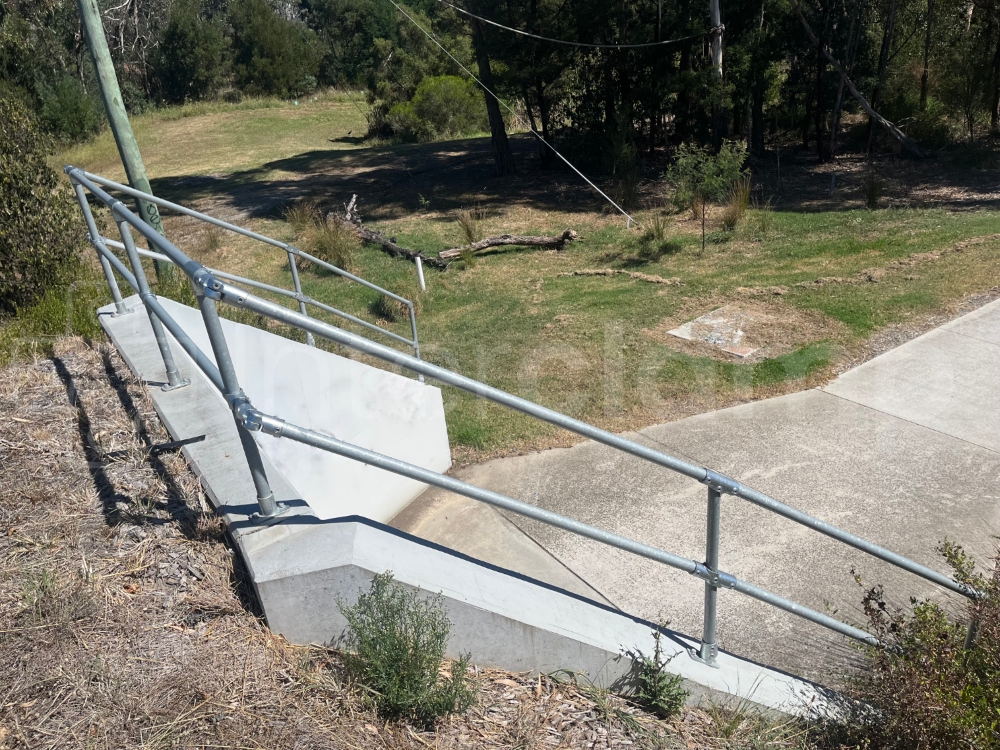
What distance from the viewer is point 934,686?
2.63 m

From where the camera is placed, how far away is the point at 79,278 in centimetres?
669

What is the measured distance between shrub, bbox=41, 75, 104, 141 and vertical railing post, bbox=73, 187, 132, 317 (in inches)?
942

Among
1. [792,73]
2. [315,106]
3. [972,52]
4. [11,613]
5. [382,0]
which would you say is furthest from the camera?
[382,0]

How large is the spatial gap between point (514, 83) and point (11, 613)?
638 inches

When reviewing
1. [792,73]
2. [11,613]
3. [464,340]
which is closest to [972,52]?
[792,73]

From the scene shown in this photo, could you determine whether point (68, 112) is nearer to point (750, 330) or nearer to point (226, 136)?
point (226, 136)

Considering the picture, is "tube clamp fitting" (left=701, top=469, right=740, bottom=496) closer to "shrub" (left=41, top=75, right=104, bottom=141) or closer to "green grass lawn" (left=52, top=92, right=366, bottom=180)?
"green grass lawn" (left=52, top=92, right=366, bottom=180)

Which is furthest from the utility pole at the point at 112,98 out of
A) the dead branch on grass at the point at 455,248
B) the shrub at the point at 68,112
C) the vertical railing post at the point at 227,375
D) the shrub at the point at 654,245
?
the shrub at the point at 68,112

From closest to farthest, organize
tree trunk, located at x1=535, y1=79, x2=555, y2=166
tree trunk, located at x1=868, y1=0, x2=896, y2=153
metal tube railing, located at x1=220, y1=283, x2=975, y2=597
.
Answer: metal tube railing, located at x1=220, y1=283, x2=975, y2=597, tree trunk, located at x1=868, y1=0, x2=896, y2=153, tree trunk, located at x1=535, y1=79, x2=555, y2=166

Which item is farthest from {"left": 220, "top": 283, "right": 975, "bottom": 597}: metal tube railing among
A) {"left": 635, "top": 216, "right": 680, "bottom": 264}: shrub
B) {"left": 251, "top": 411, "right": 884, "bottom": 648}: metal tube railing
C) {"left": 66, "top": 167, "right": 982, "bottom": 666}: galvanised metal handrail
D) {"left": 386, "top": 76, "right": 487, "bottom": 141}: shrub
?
{"left": 386, "top": 76, "right": 487, "bottom": 141}: shrub

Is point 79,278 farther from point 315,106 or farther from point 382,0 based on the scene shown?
point 382,0

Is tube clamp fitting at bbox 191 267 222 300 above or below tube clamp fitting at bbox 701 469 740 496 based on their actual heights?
above

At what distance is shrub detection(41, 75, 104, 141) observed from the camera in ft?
84.8

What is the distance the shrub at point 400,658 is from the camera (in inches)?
92.7
